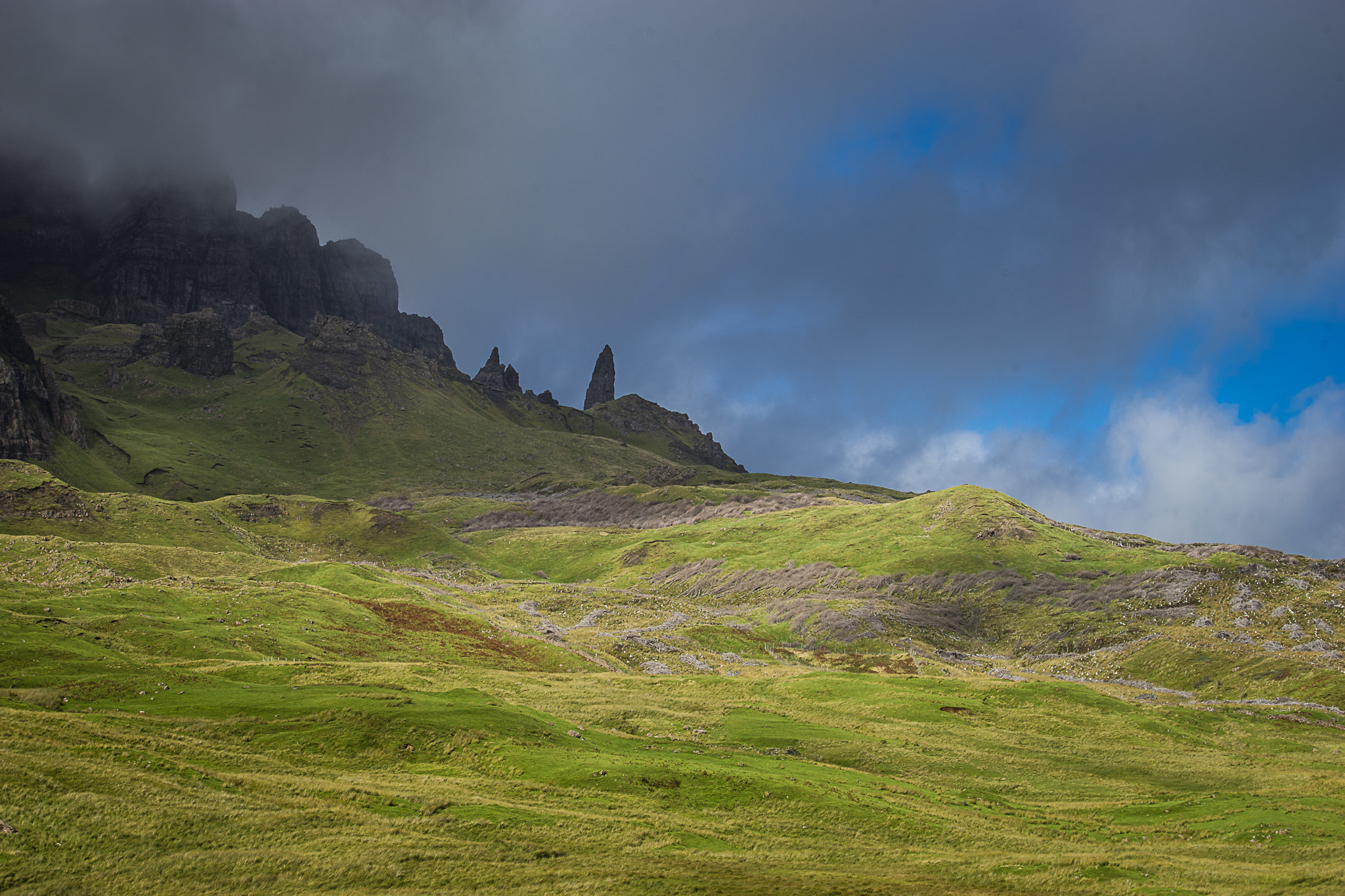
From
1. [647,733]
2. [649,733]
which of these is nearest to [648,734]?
[647,733]

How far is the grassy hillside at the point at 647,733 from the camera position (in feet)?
98.1

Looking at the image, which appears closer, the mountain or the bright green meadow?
the bright green meadow

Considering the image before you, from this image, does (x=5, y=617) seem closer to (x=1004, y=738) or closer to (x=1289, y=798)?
(x=1004, y=738)

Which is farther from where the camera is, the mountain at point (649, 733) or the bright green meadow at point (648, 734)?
the mountain at point (649, 733)

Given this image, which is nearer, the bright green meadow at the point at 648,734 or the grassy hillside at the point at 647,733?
the bright green meadow at the point at 648,734

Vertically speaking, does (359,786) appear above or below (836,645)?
below

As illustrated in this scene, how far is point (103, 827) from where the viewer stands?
88.3 ft

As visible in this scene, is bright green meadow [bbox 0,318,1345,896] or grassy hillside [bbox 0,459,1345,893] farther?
grassy hillside [bbox 0,459,1345,893]

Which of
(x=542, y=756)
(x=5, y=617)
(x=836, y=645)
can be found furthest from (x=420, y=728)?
(x=836, y=645)

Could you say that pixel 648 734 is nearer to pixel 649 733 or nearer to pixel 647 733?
pixel 647 733

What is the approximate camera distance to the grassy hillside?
2989 cm

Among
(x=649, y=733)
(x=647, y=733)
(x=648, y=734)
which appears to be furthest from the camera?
(x=649, y=733)

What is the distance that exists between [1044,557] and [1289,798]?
355 ft

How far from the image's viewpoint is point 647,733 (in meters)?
60.7
